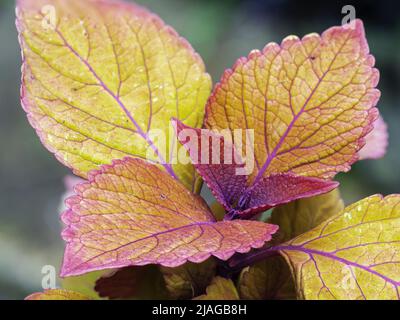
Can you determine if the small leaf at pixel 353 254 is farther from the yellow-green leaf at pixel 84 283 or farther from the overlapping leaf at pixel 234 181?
the yellow-green leaf at pixel 84 283

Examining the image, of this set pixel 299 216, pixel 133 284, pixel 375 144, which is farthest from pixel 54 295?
pixel 375 144

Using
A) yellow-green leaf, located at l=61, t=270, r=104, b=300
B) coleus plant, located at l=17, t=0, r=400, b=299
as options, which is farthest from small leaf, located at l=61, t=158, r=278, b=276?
yellow-green leaf, located at l=61, t=270, r=104, b=300

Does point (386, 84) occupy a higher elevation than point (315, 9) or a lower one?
lower

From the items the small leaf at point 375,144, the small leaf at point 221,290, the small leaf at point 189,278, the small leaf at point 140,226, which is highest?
the small leaf at point 375,144

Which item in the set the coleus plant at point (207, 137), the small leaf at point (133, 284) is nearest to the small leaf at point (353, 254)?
the coleus plant at point (207, 137)

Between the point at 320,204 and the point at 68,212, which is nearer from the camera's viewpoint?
the point at 68,212

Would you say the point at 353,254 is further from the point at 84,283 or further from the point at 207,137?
the point at 84,283
